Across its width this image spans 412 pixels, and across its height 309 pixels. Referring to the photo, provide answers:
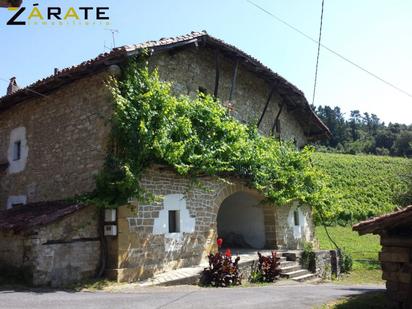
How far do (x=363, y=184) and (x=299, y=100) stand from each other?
2522cm

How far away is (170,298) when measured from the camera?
24.6 ft

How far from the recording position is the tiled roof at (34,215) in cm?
859

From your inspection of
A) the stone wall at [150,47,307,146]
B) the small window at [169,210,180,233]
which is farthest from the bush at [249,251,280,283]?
the stone wall at [150,47,307,146]

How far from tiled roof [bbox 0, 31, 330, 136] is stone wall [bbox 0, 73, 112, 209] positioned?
0.35 metres

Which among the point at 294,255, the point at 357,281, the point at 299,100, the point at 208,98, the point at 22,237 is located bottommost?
the point at 357,281

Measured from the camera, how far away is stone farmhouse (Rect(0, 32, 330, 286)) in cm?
903

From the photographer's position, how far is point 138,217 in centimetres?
966

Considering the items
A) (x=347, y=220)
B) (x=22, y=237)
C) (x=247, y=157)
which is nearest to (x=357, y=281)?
(x=247, y=157)

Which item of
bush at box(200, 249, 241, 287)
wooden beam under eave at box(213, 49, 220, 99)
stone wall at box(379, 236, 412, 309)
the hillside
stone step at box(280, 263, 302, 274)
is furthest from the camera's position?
the hillside

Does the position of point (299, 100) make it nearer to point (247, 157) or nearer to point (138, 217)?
point (247, 157)

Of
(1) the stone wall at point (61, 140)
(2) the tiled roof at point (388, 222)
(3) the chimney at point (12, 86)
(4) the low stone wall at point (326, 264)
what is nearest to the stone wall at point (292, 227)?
(4) the low stone wall at point (326, 264)

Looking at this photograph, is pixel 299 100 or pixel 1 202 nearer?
pixel 1 202

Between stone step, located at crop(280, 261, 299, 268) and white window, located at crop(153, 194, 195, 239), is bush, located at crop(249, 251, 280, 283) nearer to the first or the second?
stone step, located at crop(280, 261, 299, 268)

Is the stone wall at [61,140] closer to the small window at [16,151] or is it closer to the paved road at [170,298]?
the small window at [16,151]
